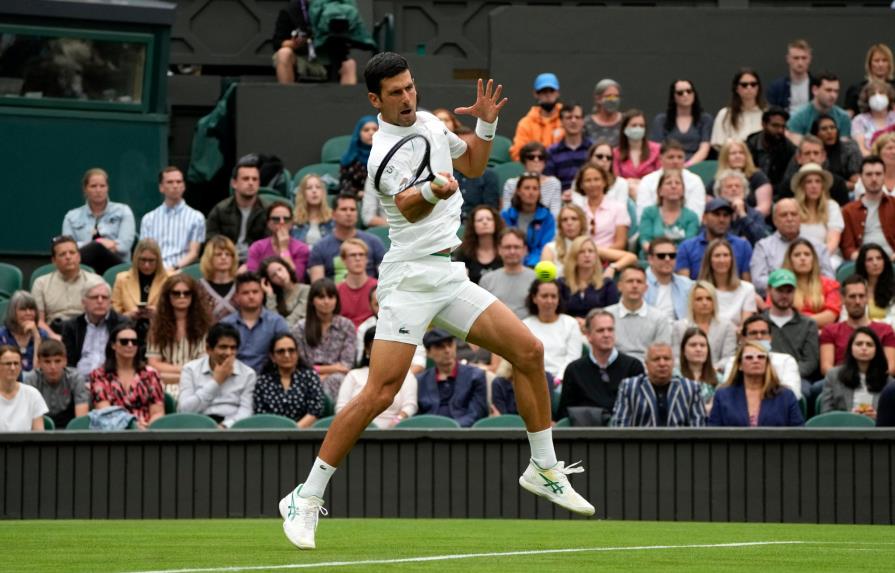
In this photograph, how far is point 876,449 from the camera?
11.1 m

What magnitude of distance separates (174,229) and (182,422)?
11.9 feet

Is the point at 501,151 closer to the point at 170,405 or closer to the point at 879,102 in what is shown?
the point at 879,102

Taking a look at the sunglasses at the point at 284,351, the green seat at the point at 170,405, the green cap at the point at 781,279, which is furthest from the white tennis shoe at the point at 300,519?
the green cap at the point at 781,279

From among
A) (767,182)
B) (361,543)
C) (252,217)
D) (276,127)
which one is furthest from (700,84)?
(361,543)

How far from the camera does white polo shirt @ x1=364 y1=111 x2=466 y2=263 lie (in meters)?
7.14

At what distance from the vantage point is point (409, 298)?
722 centimetres

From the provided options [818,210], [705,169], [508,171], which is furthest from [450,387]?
[705,169]

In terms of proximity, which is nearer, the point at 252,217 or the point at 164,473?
the point at 164,473

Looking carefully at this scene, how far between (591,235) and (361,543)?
23.7 feet

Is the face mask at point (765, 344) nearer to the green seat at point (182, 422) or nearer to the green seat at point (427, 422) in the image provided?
the green seat at point (427, 422)

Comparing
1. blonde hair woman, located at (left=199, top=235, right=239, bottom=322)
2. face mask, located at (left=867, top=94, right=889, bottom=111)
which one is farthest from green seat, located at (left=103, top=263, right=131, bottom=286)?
face mask, located at (left=867, top=94, right=889, bottom=111)

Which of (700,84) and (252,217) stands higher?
(700,84)

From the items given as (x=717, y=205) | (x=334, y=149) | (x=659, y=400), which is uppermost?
(x=334, y=149)

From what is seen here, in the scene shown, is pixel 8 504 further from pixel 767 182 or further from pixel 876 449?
pixel 767 182
